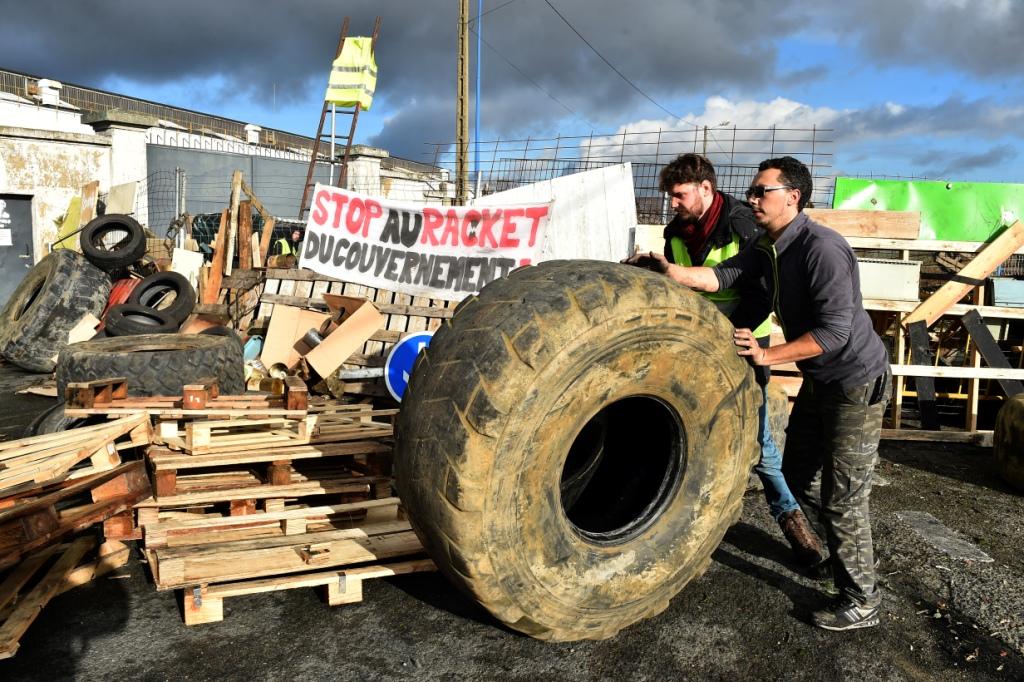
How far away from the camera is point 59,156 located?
1422 centimetres

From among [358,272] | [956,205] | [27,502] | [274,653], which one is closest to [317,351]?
[358,272]

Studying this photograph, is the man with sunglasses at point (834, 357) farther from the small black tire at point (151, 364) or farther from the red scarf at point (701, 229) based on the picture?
the small black tire at point (151, 364)

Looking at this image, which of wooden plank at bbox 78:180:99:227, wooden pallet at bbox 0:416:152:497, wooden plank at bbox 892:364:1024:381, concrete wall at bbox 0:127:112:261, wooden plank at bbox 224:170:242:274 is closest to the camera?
wooden pallet at bbox 0:416:152:497

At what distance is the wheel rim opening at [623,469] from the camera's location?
2852mm

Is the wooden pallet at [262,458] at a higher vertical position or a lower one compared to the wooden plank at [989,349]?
lower

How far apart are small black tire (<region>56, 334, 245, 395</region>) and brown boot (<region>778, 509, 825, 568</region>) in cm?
423

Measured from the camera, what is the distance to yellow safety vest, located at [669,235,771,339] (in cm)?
371

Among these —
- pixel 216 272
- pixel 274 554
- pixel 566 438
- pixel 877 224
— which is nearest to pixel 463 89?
pixel 216 272

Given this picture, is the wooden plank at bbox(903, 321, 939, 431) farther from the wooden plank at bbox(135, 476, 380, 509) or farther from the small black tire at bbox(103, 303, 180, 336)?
the small black tire at bbox(103, 303, 180, 336)

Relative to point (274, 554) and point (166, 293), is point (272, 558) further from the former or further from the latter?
point (166, 293)

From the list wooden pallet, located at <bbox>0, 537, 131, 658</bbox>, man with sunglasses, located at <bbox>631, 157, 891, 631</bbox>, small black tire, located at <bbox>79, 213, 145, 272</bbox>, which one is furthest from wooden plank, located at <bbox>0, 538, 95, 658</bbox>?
small black tire, located at <bbox>79, 213, 145, 272</bbox>

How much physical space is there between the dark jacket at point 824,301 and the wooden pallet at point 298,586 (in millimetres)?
2041

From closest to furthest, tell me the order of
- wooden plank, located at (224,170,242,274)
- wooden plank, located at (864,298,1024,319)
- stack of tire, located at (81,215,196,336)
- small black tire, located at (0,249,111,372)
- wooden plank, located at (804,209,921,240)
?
wooden plank, located at (864,298,1024,319) → wooden plank, located at (804,209,921,240) → stack of tire, located at (81,215,196,336) → small black tire, located at (0,249,111,372) → wooden plank, located at (224,170,242,274)

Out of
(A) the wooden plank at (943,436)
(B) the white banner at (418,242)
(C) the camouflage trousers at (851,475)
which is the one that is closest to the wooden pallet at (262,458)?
(C) the camouflage trousers at (851,475)
